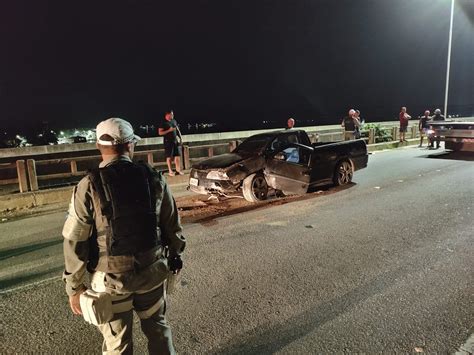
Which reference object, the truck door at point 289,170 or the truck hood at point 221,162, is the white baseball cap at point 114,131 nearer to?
the truck hood at point 221,162

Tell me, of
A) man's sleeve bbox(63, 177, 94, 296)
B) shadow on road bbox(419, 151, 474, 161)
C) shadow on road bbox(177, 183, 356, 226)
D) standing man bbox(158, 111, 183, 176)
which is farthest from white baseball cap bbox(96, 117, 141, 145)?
shadow on road bbox(419, 151, 474, 161)

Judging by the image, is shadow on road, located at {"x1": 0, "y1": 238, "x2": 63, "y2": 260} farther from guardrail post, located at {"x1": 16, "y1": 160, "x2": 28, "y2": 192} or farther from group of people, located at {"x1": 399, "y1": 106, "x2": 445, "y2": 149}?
group of people, located at {"x1": 399, "y1": 106, "x2": 445, "y2": 149}

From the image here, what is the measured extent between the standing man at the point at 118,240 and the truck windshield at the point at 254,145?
6.04m

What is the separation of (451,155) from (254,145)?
32.8 feet

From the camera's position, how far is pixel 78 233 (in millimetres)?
2088

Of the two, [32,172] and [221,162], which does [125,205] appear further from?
[32,172]

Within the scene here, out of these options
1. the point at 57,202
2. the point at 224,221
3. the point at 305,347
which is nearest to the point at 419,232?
the point at 224,221

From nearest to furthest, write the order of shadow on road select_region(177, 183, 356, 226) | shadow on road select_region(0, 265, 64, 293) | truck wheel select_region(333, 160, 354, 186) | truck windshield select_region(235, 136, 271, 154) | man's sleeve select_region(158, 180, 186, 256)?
man's sleeve select_region(158, 180, 186, 256) < shadow on road select_region(0, 265, 64, 293) < shadow on road select_region(177, 183, 356, 226) < truck windshield select_region(235, 136, 271, 154) < truck wheel select_region(333, 160, 354, 186)

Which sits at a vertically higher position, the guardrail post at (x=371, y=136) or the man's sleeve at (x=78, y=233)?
the man's sleeve at (x=78, y=233)

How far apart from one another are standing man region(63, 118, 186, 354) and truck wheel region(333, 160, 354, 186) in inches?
295

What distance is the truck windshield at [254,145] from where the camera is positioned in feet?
27.1

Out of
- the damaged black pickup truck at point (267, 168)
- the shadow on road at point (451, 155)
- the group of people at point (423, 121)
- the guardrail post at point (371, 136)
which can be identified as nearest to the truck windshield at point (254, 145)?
the damaged black pickup truck at point (267, 168)

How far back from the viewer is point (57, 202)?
8898mm

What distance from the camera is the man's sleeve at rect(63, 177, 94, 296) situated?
208cm
